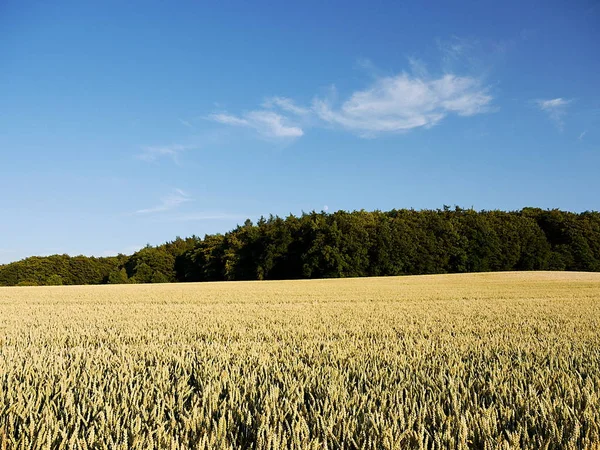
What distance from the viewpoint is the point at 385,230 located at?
61.5 meters

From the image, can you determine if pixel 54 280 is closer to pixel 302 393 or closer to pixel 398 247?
pixel 398 247

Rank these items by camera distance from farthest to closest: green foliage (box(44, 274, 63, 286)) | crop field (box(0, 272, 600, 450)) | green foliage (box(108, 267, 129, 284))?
green foliage (box(44, 274, 63, 286))
green foliage (box(108, 267, 129, 284))
crop field (box(0, 272, 600, 450))

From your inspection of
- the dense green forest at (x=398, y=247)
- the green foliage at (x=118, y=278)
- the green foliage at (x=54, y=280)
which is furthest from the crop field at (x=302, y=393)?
the green foliage at (x=54, y=280)

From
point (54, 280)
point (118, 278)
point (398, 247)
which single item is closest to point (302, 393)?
point (398, 247)

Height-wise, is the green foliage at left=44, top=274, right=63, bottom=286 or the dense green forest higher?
the dense green forest

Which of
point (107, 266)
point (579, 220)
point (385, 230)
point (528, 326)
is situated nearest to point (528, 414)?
point (528, 326)

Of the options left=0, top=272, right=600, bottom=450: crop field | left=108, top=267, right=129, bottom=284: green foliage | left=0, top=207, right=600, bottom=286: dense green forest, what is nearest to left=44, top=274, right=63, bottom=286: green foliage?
left=0, top=207, right=600, bottom=286: dense green forest

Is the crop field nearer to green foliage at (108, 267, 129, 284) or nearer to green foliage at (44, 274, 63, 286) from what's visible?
green foliage at (108, 267, 129, 284)

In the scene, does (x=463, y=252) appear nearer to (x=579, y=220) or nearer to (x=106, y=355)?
Answer: (x=579, y=220)

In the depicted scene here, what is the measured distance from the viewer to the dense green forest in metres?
59.2

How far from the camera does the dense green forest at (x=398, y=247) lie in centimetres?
5925

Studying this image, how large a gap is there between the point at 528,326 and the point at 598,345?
242 centimetres

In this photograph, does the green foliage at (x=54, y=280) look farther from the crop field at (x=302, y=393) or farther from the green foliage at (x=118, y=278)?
the crop field at (x=302, y=393)

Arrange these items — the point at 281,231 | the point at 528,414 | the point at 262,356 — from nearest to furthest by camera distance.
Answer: the point at 528,414 → the point at 262,356 → the point at 281,231
